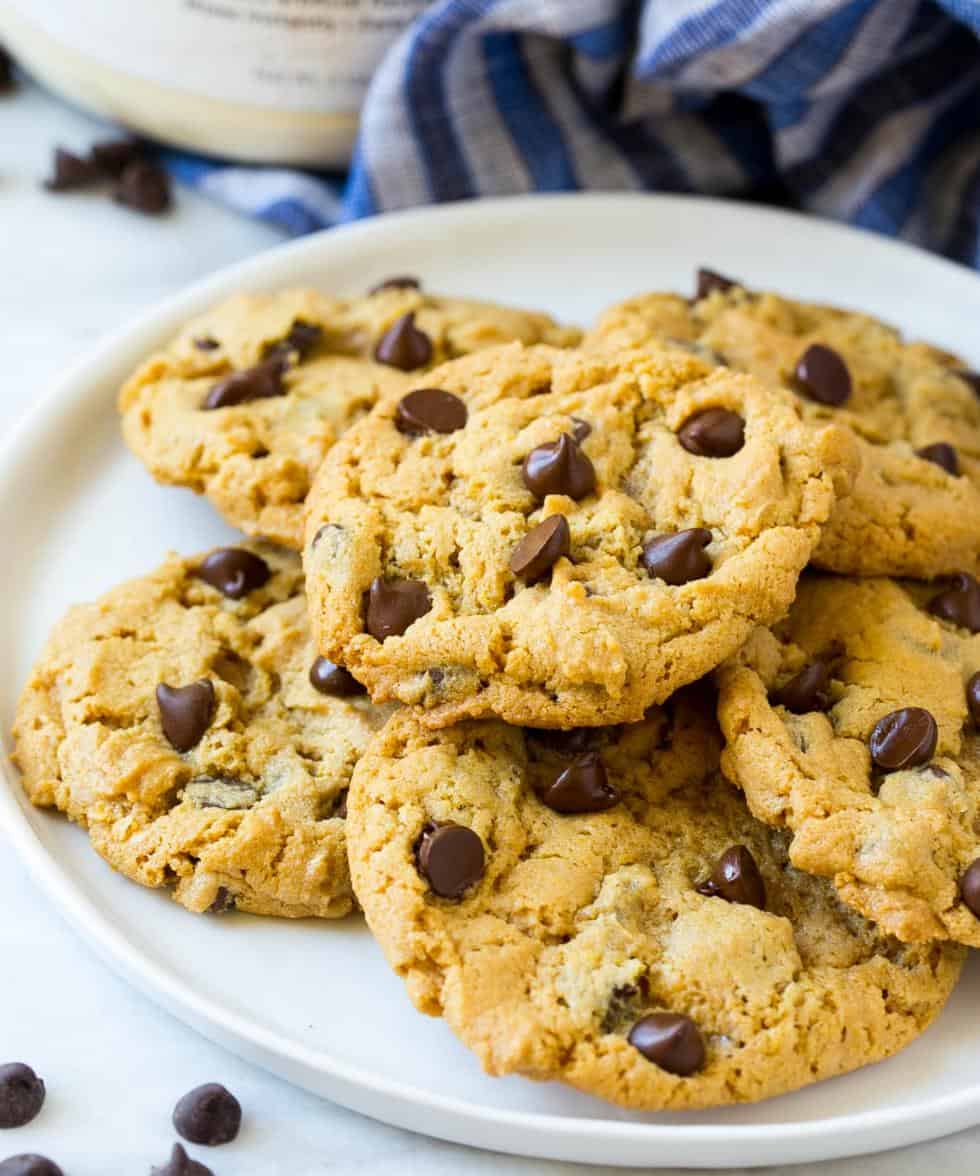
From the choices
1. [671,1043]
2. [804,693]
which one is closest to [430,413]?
[804,693]

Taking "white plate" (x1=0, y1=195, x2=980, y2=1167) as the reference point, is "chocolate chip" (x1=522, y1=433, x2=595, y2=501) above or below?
above

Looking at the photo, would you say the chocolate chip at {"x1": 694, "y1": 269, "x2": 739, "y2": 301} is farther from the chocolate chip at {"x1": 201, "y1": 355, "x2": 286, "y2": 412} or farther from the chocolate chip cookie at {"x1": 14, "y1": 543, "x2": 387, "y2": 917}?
the chocolate chip cookie at {"x1": 14, "y1": 543, "x2": 387, "y2": 917}

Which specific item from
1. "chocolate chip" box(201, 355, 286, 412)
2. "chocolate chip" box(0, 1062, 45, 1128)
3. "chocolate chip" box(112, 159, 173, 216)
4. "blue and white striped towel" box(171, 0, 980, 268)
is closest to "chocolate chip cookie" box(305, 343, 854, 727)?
"chocolate chip" box(201, 355, 286, 412)

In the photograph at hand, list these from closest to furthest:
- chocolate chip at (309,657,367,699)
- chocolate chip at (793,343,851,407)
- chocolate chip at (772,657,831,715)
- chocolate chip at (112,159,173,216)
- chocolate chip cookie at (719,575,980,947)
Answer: chocolate chip cookie at (719,575,980,947) → chocolate chip at (772,657,831,715) → chocolate chip at (309,657,367,699) → chocolate chip at (793,343,851,407) → chocolate chip at (112,159,173,216)

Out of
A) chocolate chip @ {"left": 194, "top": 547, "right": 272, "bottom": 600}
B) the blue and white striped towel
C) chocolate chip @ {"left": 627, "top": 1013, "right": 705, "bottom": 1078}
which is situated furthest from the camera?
the blue and white striped towel

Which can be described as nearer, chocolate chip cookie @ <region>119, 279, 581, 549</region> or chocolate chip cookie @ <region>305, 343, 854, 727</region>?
chocolate chip cookie @ <region>305, 343, 854, 727</region>

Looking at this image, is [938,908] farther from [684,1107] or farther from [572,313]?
[572,313]
